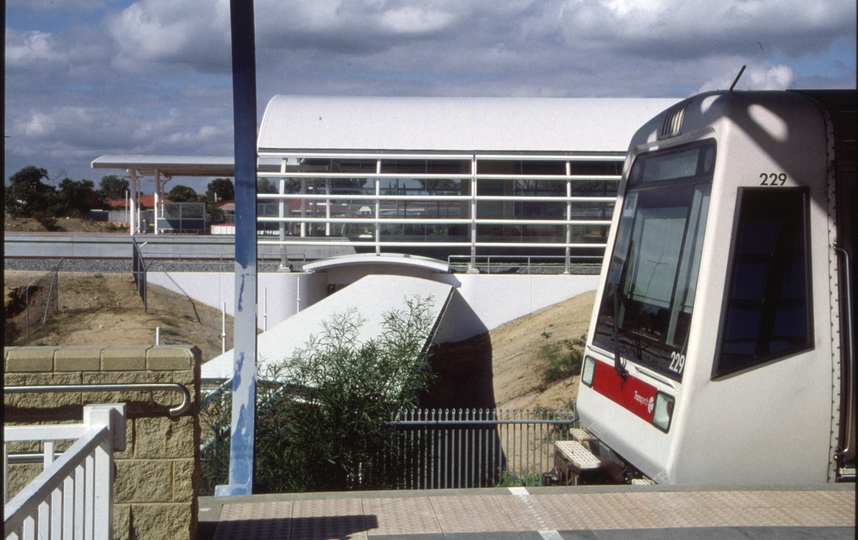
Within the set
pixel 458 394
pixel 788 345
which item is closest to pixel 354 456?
pixel 788 345

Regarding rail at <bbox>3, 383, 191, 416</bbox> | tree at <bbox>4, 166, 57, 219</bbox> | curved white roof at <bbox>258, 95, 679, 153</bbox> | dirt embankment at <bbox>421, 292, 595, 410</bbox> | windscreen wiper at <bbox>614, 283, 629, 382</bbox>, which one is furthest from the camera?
tree at <bbox>4, 166, 57, 219</bbox>

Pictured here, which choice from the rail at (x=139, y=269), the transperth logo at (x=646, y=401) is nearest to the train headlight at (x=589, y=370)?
the transperth logo at (x=646, y=401)

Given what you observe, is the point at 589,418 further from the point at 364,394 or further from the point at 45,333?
the point at 45,333

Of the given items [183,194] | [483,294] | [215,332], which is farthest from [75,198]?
[483,294]

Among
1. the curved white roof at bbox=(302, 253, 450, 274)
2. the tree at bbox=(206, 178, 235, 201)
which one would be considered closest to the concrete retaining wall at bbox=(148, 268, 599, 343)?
the curved white roof at bbox=(302, 253, 450, 274)

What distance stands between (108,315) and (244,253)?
16.1 m

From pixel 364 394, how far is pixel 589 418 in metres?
2.21

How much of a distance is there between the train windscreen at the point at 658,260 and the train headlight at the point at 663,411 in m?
0.17

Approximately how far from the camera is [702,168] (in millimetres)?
5902

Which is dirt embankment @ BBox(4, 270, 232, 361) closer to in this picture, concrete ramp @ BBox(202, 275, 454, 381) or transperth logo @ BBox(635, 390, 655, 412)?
concrete ramp @ BBox(202, 275, 454, 381)

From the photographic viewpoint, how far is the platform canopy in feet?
113

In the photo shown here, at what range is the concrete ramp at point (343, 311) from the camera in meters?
10.6

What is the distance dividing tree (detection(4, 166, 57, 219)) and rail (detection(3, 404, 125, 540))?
A: 69193 mm

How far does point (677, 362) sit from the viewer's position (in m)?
5.79
